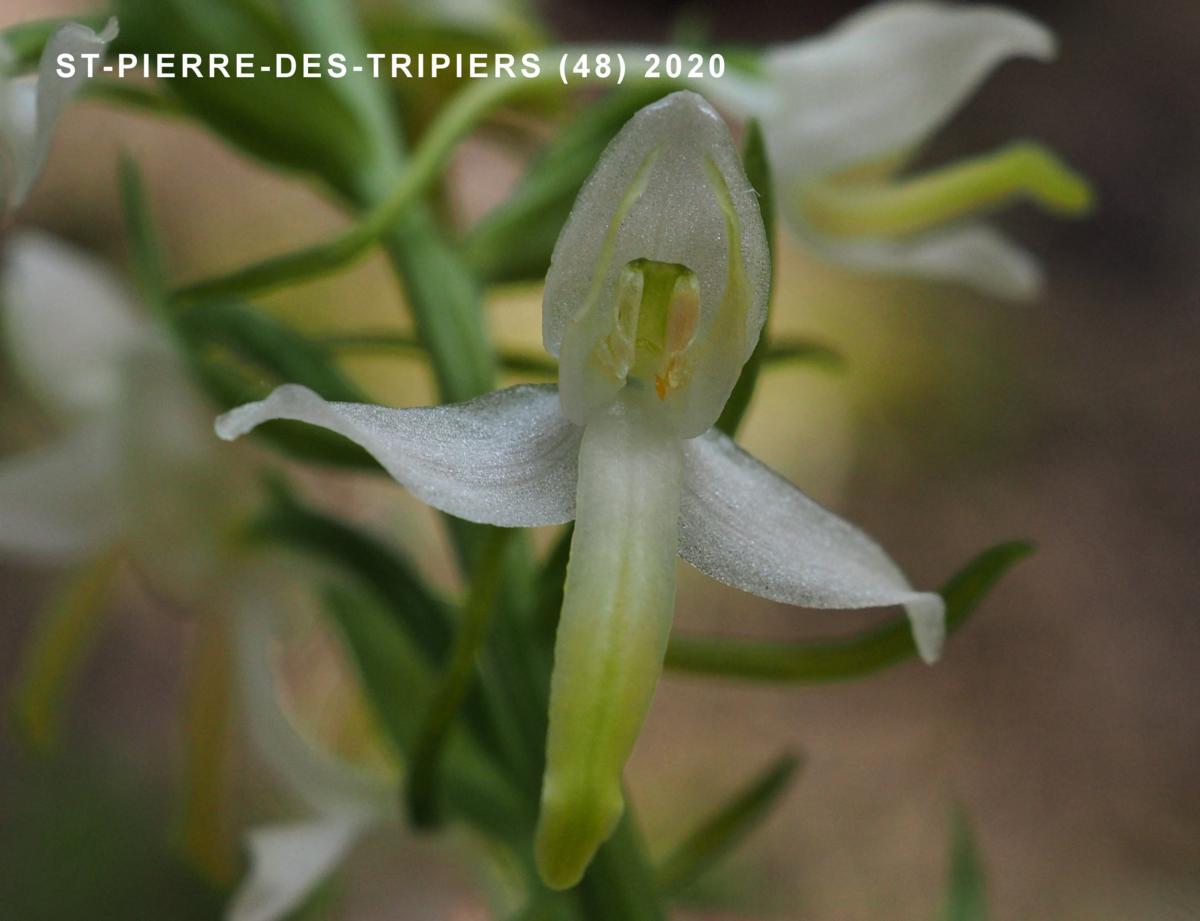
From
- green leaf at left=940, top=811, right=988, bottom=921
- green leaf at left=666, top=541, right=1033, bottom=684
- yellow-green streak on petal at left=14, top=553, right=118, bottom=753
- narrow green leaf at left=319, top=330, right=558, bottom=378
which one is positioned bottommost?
green leaf at left=940, top=811, right=988, bottom=921

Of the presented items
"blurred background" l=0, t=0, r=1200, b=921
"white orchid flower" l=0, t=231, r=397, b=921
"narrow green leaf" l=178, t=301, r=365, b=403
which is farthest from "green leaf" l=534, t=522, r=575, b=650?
"blurred background" l=0, t=0, r=1200, b=921

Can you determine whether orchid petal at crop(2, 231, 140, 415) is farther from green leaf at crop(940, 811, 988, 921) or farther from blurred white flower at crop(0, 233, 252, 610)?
green leaf at crop(940, 811, 988, 921)

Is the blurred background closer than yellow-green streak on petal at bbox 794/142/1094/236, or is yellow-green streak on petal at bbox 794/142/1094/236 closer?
yellow-green streak on petal at bbox 794/142/1094/236

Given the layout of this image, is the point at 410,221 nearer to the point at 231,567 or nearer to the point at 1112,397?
the point at 231,567

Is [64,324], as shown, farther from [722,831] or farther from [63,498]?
[722,831]

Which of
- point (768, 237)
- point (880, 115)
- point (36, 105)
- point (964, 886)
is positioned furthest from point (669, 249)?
point (964, 886)

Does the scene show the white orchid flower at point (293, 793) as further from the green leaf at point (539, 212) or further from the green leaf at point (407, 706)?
the green leaf at point (539, 212)

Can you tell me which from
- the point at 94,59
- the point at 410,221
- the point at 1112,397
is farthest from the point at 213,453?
the point at 1112,397
